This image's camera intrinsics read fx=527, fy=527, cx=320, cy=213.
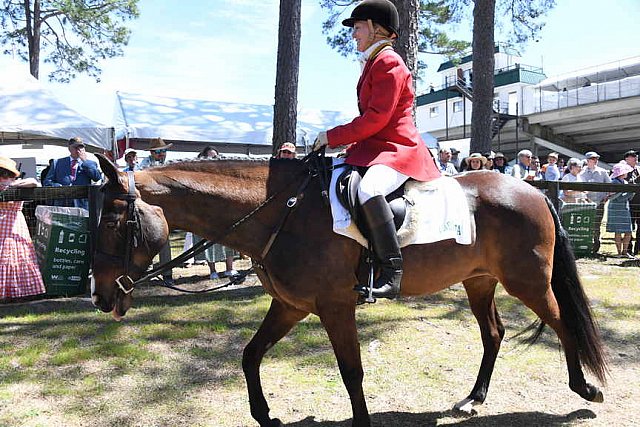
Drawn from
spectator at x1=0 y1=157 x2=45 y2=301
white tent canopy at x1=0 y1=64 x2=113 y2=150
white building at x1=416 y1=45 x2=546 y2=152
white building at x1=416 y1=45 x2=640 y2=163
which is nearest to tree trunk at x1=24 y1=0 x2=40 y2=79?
white tent canopy at x1=0 y1=64 x2=113 y2=150

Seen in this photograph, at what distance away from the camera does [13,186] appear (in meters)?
6.61

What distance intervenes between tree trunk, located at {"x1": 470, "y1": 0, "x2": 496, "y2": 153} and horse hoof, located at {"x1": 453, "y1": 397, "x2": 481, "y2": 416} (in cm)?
968

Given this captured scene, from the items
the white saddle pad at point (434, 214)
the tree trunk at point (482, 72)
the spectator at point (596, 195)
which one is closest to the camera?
the white saddle pad at point (434, 214)

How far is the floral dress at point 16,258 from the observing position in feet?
21.1

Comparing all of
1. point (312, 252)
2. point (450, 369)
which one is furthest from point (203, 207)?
point (450, 369)

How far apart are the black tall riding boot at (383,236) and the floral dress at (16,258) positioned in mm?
5176

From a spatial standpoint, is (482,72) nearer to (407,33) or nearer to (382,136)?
(407,33)

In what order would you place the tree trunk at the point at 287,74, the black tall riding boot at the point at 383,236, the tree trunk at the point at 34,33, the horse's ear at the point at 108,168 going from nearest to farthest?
the horse's ear at the point at 108,168, the black tall riding boot at the point at 383,236, the tree trunk at the point at 287,74, the tree trunk at the point at 34,33

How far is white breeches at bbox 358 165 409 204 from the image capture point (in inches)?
126

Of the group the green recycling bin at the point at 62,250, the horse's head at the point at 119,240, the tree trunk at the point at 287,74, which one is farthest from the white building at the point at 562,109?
the horse's head at the point at 119,240

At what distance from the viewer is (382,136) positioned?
11.4 feet

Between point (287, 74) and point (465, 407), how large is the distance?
6.99 meters

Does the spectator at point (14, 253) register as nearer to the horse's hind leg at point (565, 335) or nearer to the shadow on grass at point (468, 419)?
the shadow on grass at point (468, 419)

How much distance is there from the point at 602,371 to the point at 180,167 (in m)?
3.27
